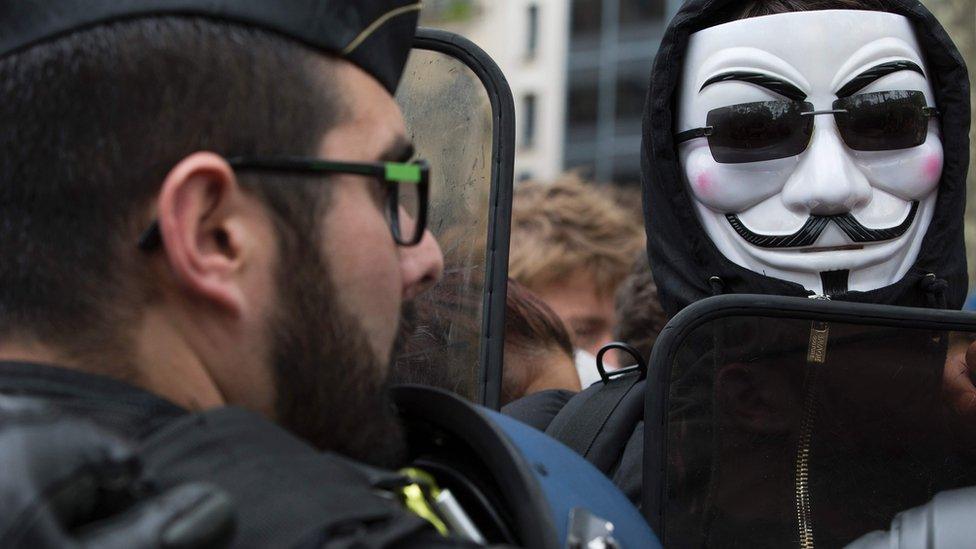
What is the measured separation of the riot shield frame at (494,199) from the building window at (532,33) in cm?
A: 2247

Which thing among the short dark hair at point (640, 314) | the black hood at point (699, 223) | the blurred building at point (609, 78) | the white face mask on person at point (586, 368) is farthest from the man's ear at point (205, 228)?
the blurred building at point (609, 78)

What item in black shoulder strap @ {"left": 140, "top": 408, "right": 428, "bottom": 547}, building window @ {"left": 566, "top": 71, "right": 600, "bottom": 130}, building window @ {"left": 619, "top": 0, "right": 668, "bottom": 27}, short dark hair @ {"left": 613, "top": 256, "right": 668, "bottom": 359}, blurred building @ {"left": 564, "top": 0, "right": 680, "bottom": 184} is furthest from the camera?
building window @ {"left": 566, "top": 71, "right": 600, "bottom": 130}

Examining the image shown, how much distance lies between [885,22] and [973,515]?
44.7 inches

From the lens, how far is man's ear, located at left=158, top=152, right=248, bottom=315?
131cm

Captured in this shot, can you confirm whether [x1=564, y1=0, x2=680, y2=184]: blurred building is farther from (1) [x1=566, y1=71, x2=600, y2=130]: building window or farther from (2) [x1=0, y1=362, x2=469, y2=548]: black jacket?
(2) [x1=0, y1=362, x2=469, y2=548]: black jacket

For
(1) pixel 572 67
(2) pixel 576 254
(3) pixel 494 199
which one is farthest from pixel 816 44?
(1) pixel 572 67

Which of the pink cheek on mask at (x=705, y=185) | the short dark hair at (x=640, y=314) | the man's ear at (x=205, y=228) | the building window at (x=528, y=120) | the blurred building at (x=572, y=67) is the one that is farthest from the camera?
the building window at (x=528, y=120)

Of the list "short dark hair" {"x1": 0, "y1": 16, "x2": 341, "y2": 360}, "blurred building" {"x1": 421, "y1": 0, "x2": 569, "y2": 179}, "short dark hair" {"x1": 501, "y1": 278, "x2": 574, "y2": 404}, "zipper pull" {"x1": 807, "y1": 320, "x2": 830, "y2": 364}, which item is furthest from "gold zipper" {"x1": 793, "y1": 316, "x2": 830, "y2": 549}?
"blurred building" {"x1": 421, "y1": 0, "x2": 569, "y2": 179}

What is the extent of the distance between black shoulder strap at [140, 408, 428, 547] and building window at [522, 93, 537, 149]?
902 inches

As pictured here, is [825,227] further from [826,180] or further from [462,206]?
[462,206]

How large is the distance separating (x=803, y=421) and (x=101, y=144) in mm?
1059

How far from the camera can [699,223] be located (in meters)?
2.25

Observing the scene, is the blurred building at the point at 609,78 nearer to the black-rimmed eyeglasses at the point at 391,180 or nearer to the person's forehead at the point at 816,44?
the person's forehead at the point at 816,44

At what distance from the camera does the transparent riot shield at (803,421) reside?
178 centimetres
